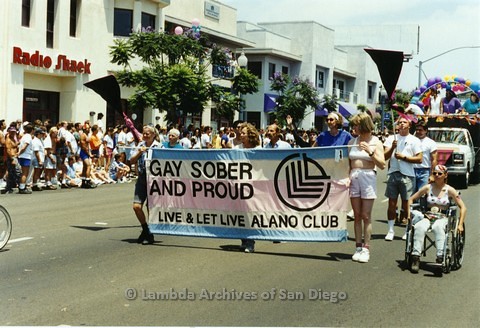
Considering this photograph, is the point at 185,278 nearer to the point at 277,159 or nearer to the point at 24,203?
the point at 277,159

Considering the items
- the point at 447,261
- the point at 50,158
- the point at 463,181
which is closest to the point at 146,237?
the point at 447,261

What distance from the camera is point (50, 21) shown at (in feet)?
93.5

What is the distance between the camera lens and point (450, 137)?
76.7ft

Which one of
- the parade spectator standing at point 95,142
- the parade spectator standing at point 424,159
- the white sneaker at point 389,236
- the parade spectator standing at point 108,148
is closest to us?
the white sneaker at point 389,236

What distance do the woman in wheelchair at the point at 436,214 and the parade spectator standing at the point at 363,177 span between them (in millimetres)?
600

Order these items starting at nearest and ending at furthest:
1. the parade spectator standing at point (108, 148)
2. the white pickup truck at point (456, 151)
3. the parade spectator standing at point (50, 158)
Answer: the parade spectator standing at point (50, 158) < the white pickup truck at point (456, 151) < the parade spectator standing at point (108, 148)

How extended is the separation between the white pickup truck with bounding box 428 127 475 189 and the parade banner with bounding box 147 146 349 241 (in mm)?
13870

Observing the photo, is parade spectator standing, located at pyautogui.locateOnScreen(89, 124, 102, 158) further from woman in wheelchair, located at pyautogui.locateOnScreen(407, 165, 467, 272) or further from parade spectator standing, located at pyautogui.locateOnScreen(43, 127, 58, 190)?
woman in wheelchair, located at pyautogui.locateOnScreen(407, 165, 467, 272)

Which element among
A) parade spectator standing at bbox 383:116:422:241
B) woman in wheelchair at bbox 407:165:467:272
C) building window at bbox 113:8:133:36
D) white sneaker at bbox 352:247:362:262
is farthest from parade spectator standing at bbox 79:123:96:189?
building window at bbox 113:8:133:36

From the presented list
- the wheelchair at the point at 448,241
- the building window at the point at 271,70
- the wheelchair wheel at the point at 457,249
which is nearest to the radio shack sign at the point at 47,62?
the wheelchair at the point at 448,241

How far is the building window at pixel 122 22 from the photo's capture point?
32.5m

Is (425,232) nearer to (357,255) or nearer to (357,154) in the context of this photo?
(357,255)

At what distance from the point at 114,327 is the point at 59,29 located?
24.8m

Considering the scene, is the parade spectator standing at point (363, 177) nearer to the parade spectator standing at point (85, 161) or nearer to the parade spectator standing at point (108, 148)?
the parade spectator standing at point (85, 161)
